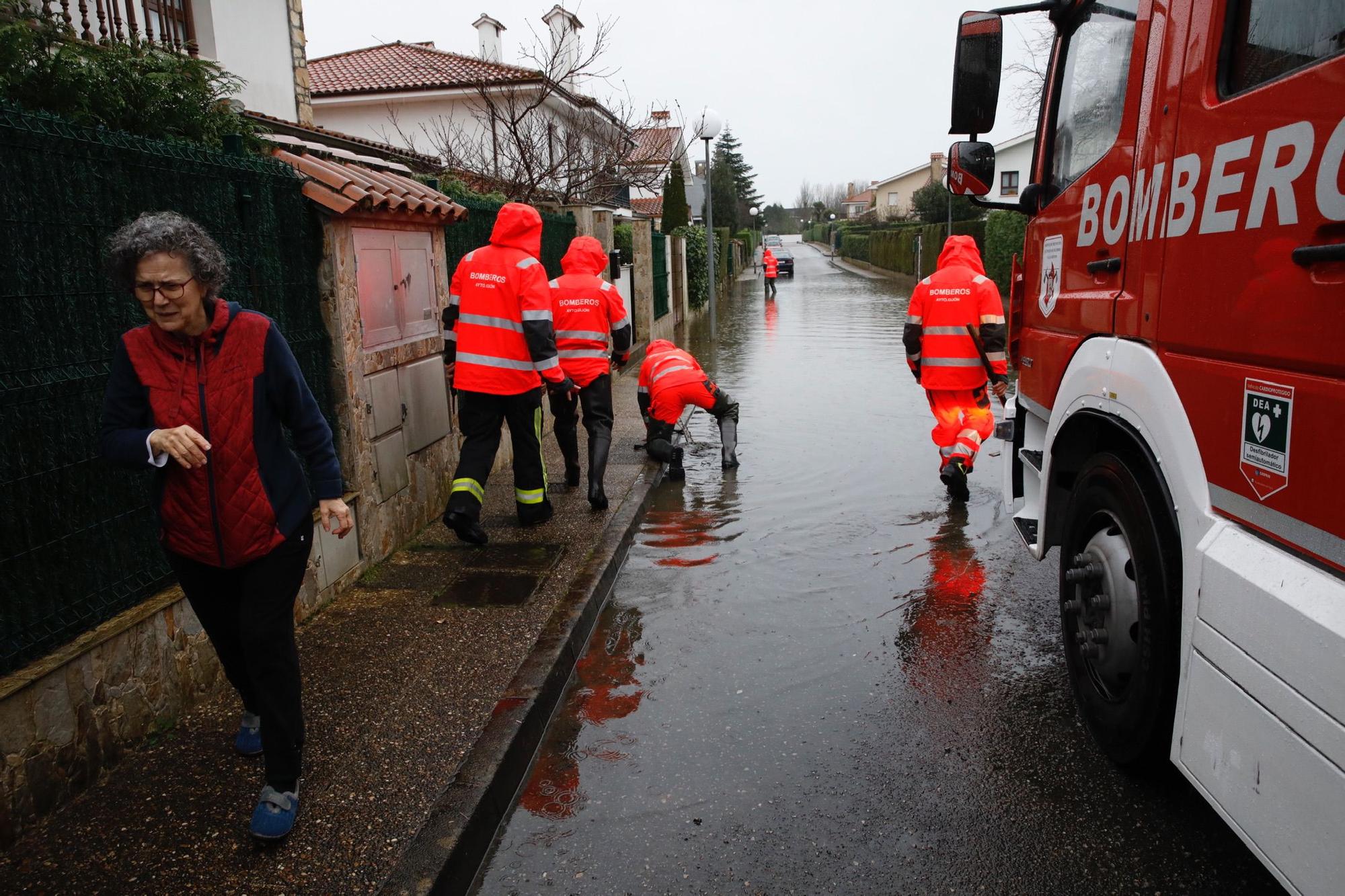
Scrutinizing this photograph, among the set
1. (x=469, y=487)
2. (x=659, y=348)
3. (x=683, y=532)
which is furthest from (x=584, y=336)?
(x=469, y=487)

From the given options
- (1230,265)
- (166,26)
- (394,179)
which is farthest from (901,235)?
(1230,265)

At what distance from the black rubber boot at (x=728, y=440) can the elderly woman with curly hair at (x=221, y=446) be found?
5206mm

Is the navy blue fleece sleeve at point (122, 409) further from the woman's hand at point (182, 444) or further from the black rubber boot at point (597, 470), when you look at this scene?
the black rubber boot at point (597, 470)

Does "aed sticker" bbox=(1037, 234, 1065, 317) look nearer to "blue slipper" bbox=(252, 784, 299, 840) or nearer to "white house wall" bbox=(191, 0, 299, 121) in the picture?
"blue slipper" bbox=(252, 784, 299, 840)

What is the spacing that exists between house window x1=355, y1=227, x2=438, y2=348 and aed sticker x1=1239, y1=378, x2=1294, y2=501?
163 inches

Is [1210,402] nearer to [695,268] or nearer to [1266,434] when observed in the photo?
[1266,434]

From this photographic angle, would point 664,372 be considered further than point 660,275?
→ No

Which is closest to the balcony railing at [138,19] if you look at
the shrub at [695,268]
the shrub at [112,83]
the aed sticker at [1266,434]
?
the shrub at [112,83]

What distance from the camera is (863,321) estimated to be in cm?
2162

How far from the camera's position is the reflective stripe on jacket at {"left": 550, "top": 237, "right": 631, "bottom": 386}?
273 inches

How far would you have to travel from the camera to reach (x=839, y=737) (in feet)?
11.8

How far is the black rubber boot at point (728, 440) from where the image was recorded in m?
7.96

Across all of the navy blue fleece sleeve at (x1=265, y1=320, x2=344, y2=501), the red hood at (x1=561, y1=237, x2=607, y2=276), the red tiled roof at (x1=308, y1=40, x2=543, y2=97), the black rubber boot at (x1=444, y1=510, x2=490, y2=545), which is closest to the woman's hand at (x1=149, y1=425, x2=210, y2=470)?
the navy blue fleece sleeve at (x1=265, y1=320, x2=344, y2=501)

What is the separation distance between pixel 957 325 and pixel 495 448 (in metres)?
3.16
